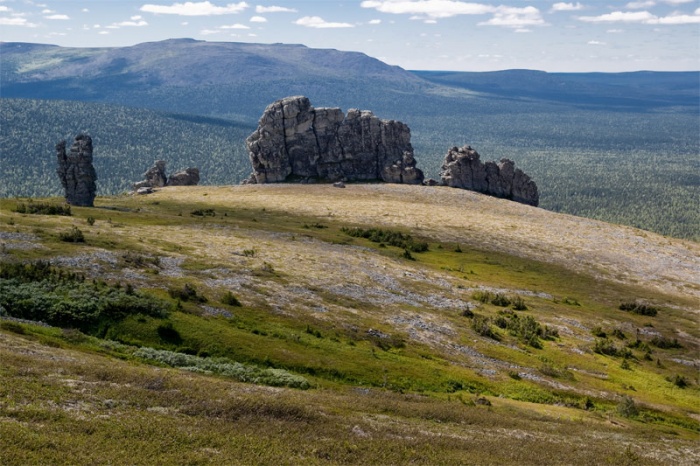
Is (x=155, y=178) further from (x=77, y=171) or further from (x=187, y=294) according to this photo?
(x=187, y=294)

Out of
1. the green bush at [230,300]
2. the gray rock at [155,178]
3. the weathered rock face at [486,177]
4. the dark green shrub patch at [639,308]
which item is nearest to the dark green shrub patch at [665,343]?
the dark green shrub patch at [639,308]

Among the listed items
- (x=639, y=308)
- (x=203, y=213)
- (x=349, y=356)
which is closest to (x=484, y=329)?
(x=349, y=356)

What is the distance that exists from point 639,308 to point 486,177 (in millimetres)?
92681

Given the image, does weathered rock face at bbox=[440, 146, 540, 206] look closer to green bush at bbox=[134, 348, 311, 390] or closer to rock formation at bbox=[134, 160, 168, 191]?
rock formation at bbox=[134, 160, 168, 191]

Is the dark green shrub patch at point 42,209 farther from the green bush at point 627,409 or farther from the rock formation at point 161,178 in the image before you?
the green bush at point 627,409

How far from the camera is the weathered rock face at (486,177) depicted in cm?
Result: 16525

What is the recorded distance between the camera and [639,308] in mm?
78000

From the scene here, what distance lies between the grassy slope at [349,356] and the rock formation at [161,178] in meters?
53.7

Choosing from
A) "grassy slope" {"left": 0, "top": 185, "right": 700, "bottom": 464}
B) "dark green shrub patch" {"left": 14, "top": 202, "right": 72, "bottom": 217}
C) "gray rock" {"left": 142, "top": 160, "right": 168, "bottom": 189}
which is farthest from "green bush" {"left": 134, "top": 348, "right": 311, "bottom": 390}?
"gray rock" {"left": 142, "top": 160, "right": 168, "bottom": 189}

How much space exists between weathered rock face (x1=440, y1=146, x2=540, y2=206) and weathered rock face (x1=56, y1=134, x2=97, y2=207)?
9210 centimetres

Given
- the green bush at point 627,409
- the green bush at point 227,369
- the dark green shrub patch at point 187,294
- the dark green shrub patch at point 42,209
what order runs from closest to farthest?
the green bush at point 227,369 < the green bush at point 627,409 < the dark green shrub patch at point 187,294 < the dark green shrub patch at point 42,209

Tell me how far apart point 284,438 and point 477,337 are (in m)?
33.1

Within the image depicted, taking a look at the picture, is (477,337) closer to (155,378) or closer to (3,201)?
(155,378)

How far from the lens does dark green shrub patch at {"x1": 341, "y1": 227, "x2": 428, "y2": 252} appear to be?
325 ft
